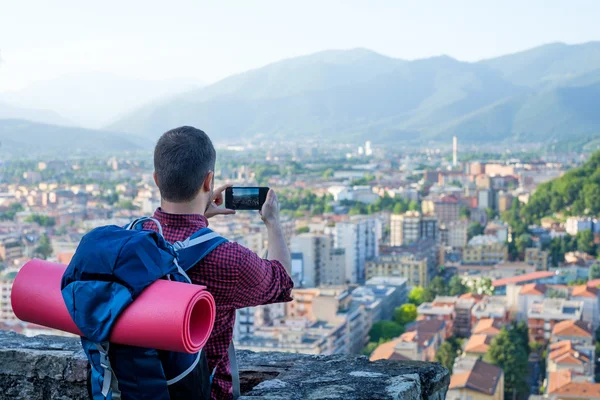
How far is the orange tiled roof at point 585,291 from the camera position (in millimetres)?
16156

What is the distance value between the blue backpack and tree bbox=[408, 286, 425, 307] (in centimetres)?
1782

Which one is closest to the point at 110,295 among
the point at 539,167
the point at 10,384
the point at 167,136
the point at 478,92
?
the point at 167,136

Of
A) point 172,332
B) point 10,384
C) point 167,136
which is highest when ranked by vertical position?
point 167,136

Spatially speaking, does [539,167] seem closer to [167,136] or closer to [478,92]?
[167,136]

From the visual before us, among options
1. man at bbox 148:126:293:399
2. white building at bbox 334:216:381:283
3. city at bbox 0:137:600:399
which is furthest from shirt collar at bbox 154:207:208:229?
white building at bbox 334:216:381:283

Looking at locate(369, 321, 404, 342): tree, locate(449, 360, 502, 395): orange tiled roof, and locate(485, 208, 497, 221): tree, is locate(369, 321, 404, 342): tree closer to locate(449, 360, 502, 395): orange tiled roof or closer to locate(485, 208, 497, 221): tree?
locate(449, 360, 502, 395): orange tiled roof

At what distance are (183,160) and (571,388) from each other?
9996 mm

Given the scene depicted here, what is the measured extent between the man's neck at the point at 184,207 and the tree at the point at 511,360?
11.3 metres

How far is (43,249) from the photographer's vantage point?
22.3 meters

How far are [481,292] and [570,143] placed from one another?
51011 millimetres

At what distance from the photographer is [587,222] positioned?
25.7m

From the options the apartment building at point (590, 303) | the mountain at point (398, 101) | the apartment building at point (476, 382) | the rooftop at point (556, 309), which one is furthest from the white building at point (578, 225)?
the mountain at point (398, 101)

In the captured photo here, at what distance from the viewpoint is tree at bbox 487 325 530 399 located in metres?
12.1

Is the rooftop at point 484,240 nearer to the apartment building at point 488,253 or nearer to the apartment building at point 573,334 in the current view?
the apartment building at point 488,253
